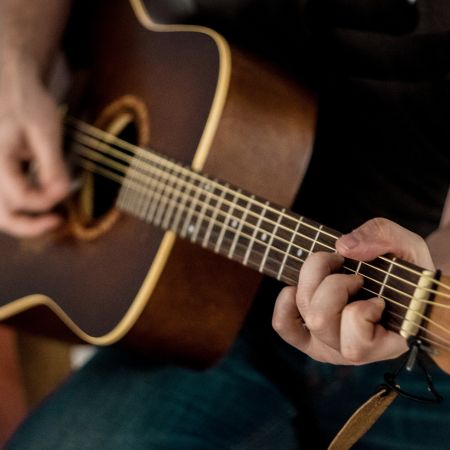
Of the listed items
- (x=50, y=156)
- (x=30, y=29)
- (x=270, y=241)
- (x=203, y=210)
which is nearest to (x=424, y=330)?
(x=270, y=241)

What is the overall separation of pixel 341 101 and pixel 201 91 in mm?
160

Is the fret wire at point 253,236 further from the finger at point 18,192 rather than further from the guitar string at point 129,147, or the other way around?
the finger at point 18,192

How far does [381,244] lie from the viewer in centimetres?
43

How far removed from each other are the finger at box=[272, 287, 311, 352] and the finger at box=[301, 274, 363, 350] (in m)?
0.04

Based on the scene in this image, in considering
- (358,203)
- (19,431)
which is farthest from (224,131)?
(19,431)

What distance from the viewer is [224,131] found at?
65 centimetres

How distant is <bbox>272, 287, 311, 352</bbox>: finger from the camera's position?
50cm

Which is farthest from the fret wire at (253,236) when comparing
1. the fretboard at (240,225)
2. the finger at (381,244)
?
the finger at (381,244)

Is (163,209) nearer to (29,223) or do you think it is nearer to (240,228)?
(240,228)

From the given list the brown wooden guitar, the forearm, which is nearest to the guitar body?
the brown wooden guitar

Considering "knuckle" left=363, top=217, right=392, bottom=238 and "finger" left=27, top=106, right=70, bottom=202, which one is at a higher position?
"knuckle" left=363, top=217, right=392, bottom=238

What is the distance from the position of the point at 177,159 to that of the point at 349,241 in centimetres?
29

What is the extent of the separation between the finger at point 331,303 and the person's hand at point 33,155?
1.48 ft

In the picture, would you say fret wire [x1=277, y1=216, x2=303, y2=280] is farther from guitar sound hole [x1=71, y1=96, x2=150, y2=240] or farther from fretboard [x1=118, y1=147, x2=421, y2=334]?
guitar sound hole [x1=71, y1=96, x2=150, y2=240]
